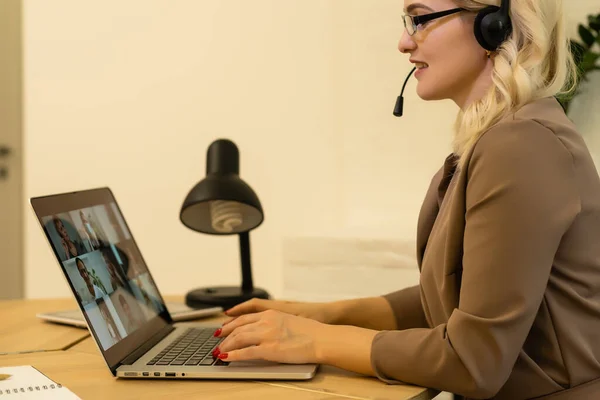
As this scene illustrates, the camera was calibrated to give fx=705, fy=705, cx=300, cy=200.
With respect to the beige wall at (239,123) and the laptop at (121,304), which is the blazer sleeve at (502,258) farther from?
the beige wall at (239,123)

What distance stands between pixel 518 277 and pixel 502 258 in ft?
0.10

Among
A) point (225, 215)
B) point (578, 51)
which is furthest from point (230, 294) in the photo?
point (578, 51)

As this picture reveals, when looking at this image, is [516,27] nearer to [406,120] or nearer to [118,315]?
[118,315]

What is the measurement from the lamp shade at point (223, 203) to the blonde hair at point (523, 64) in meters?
0.61

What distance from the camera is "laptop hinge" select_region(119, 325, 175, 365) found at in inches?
40.3

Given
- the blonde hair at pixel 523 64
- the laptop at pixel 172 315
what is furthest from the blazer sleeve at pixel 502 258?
the laptop at pixel 172 315

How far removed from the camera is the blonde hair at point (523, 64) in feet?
3.36

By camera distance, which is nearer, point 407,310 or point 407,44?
point 407,44

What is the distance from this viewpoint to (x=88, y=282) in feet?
3.43

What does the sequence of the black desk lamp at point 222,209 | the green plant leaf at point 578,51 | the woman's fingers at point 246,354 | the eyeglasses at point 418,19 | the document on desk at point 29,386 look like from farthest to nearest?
the green plant leaf at point 578,51 < the black desk lamp at point 222,209 < the eyeglasses at point 418,19 < the woman's fingers at point 246,354 < the document on desk at point 29,386

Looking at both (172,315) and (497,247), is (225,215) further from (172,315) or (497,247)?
(497,247)

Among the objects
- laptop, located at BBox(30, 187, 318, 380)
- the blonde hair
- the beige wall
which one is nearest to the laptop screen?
laptop, located at BBox(30, 187, 318, 380)

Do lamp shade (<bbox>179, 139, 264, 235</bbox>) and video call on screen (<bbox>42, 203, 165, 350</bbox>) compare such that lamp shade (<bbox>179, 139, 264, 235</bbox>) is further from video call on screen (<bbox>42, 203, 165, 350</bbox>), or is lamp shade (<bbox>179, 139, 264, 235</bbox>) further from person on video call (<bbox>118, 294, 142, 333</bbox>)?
person on video call (<bbox>118, 294, 142, 333</bbox>)

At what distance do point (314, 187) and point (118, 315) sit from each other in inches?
59.1
